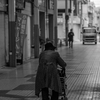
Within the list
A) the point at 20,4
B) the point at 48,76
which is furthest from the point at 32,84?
the point at 20,4

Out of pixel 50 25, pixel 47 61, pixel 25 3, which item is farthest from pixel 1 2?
pixel 50 25

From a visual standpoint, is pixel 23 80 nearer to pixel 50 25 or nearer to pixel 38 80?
pixel 38 80

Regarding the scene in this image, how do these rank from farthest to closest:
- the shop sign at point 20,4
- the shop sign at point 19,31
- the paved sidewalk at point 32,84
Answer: the shop sign at point 20,4 → the shop sign at point 19,31 → the paved sidewalk at point 32,84

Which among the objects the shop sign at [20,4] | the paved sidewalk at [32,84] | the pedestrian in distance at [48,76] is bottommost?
the paved sidewalk at [32,84]

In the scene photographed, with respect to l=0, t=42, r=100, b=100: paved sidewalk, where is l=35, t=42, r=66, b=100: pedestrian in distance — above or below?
above

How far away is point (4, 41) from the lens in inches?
864

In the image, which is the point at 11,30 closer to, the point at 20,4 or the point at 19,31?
the point at 19,31

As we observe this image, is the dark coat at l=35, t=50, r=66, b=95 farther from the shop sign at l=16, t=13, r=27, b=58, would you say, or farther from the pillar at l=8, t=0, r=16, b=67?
the shop sign at l=16, t=13, r=27, b=58

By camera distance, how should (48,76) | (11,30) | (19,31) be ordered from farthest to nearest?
1. (19,31)
2. (11,30)
3. (48,76)

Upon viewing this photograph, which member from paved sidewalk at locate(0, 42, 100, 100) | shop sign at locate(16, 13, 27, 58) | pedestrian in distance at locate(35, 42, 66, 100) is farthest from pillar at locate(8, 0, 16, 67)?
pedestrian in distance at locate(35, 42, 66, 100)

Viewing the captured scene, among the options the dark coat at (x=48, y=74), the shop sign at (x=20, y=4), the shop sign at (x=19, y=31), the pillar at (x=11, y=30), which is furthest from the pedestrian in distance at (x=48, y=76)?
the shop sign at (x=20, y=4)

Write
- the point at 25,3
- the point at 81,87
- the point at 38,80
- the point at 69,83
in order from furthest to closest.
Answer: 1. the point at 25,3
2. the point at 69,83
3. the point at 81,87
4. the point at 38,80

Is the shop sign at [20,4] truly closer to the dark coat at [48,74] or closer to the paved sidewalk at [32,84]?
the paved sidewalk at [32,84]

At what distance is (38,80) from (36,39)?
18649mm
